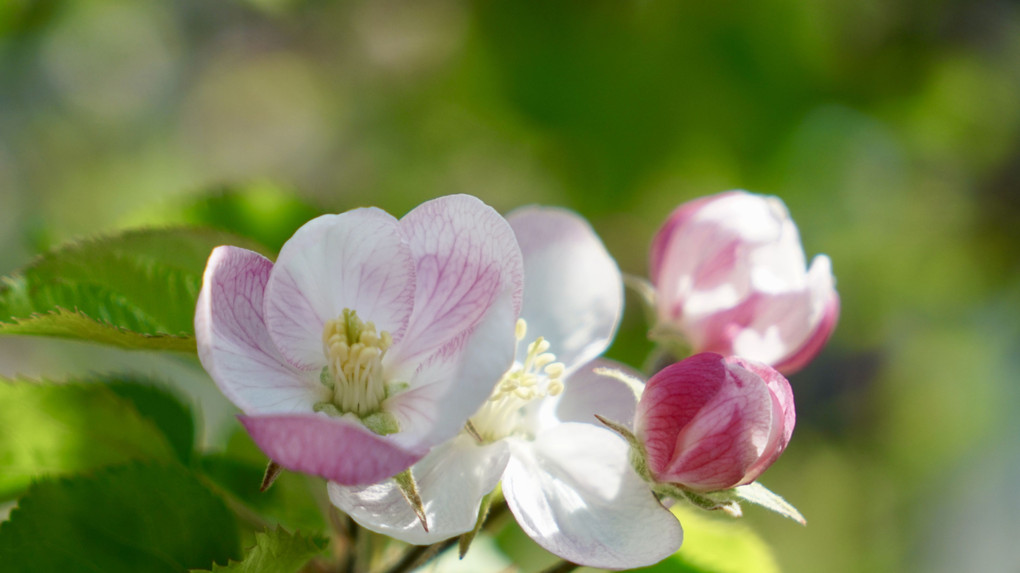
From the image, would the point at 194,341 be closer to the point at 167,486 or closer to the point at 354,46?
the point at 167,486

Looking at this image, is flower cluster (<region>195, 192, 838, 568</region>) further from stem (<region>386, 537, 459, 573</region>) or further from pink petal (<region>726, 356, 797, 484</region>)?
stem (<region>386, 537, 459, 573</region>)

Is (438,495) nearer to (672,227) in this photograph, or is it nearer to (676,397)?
(676,397)

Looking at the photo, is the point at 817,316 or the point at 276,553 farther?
the point at 817,316

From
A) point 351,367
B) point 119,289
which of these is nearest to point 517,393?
point 351,367

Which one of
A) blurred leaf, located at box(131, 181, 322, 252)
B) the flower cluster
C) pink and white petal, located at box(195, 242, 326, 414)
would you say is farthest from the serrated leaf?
blurred leaf, located at box(131, 181, 322, 252)

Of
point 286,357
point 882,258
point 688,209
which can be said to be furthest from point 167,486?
point 882,258

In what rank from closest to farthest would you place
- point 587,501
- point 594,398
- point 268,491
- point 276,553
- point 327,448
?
point 327,448, point 276,553, point 587,501, point 594,398, point 268,491
